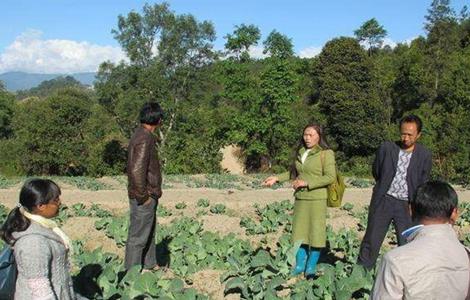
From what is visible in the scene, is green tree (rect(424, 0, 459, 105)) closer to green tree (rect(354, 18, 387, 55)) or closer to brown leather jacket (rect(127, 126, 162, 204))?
green tree (rect(354, 18, 387, 55))

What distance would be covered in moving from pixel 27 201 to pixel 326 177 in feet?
9.94

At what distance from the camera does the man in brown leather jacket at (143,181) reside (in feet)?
17.7

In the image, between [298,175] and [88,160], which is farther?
[88,160]

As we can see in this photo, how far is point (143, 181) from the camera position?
17.7ft

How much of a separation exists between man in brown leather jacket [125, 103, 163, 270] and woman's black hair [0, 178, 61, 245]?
222 centimetres

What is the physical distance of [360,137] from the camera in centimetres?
3114

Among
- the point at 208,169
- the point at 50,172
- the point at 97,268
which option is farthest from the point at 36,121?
the point at 97,268

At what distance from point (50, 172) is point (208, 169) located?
10724 mm

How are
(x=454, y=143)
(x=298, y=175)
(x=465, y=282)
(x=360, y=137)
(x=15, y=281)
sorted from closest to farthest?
(x=465, y=282)
(x=15, y=281)
(x=298, y=175)
(x=454, y=143)
(x=360, y=137)

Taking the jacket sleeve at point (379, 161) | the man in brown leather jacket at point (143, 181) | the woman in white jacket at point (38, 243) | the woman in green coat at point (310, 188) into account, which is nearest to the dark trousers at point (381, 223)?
the jacket sleeve at point (379, 161)

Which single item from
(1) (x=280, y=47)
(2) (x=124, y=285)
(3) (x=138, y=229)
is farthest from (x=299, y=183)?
(1) (x=280, y=47)

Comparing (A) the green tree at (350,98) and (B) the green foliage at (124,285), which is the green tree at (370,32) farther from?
(B) the green foliage at (124,285)

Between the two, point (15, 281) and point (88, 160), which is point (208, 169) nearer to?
point (88, 160)

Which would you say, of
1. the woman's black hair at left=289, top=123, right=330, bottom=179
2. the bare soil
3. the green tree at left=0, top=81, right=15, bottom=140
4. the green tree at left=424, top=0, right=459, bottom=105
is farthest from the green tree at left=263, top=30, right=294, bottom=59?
the green tree at left=0, top=81, right=15, bottom=140
